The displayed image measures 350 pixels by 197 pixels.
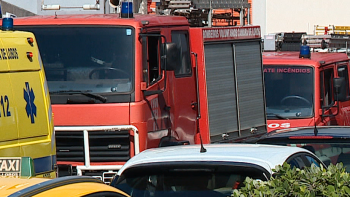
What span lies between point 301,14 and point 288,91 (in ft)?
102

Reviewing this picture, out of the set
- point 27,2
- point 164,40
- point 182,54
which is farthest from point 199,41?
point 27,2

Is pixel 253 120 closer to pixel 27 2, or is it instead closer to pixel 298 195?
pixel 298 195

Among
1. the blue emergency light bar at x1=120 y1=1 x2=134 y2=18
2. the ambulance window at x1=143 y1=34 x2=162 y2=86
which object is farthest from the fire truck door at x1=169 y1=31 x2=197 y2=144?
the blue emergency light bar at x1=120 y1=1 x2=134 y2=18

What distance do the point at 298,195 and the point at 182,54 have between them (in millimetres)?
5771

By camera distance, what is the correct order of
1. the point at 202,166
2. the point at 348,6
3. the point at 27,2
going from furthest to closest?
the point at 348,6
the point at 27,2
the point at 202,166

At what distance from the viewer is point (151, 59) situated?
8.83m

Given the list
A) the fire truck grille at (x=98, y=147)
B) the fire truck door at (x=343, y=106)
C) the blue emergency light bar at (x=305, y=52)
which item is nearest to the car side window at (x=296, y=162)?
the fire truck grille at (x=98, y=147)

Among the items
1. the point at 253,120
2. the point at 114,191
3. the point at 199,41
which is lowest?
the point at 253,120

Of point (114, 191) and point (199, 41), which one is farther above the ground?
point (199, 41)

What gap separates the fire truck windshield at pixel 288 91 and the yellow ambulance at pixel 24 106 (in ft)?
21.8

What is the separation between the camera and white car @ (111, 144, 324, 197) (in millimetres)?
5094

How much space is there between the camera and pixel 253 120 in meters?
11.7

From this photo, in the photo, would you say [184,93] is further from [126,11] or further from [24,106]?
[24,106]

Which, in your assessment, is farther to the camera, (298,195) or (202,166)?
(202,166)
